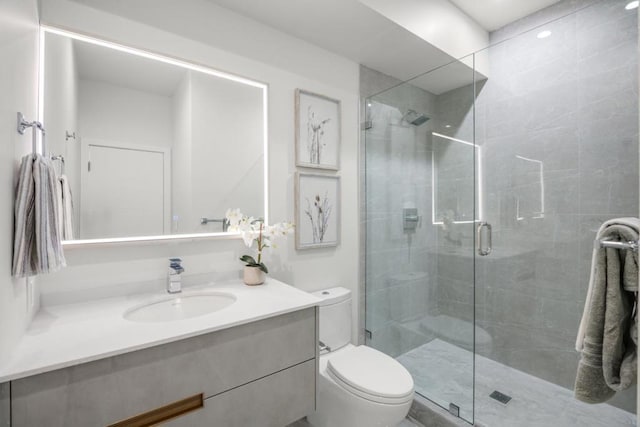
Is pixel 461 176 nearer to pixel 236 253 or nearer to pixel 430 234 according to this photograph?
pixel 430 234

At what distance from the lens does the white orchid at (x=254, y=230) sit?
5.47 feet

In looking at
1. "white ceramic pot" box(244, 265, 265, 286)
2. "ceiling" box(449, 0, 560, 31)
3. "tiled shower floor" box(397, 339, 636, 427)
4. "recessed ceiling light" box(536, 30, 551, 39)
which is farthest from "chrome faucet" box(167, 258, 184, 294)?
"recessed ceiling light" box(536, 30, 551, 39)

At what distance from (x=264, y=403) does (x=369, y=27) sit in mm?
2029

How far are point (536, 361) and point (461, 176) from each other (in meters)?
1.39

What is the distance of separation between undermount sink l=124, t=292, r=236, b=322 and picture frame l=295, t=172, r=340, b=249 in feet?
2.08

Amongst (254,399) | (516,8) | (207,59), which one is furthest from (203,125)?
(516,8)

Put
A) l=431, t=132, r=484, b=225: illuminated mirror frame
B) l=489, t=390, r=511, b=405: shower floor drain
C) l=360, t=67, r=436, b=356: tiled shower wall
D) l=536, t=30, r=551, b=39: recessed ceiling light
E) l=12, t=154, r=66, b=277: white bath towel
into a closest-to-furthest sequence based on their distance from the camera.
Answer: l=12, t=154, r=66, b=277: white bath towel < l=489, t=390, r=511, b=405: shower floor drain < l=536, t=30, r=551, b=39: recessed ceiling light < l=431, t=132, r=484, b=225: illuminated mirror frame < l=360, t=67, r=436, b=356: tiled shower wall

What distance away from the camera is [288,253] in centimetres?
194

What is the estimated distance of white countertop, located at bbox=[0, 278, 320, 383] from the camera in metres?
0.84

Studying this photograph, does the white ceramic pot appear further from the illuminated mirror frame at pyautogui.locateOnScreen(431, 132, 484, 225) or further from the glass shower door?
the illuminated mirror frame at pyautogui.locateOnScreen(431, 132, 484, 225)

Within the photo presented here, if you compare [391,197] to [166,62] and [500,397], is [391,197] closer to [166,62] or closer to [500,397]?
[500,397]

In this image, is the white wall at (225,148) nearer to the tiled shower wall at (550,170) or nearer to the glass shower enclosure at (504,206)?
the glass shower enclosure at (504,206)

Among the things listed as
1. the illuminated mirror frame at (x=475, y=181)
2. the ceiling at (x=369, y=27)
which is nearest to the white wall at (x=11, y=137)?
the ceiling at (x=369, y=27)

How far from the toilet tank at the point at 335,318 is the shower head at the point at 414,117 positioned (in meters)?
1.36
